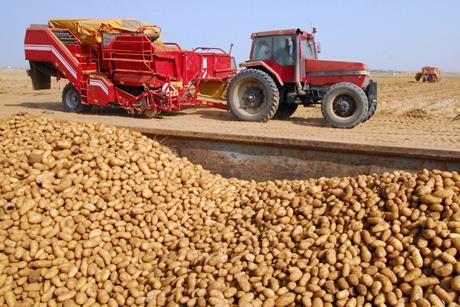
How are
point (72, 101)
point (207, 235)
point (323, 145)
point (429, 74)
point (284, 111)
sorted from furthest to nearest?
1. point (429, 74)
2. point (72, 101)
3. point (284, 111)
4. point (323, 145)
5. point (207, 235)

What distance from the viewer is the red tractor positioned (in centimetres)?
795

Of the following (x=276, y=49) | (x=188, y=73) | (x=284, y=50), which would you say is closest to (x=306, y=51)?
(x=284, y=50)

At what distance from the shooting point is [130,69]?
8.77m

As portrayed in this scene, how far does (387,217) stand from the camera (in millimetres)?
3705

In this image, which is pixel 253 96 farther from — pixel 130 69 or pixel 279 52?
pixel 130 69

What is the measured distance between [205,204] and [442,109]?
35.5 ft

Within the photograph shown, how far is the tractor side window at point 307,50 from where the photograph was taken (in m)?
8.47

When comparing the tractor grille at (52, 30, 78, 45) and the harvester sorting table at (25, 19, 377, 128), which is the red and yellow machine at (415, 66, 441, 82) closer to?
the harvester sorting table at (25, 19, 377, 128)

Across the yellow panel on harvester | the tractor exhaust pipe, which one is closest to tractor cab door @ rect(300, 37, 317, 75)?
the tractor exhaust pipe

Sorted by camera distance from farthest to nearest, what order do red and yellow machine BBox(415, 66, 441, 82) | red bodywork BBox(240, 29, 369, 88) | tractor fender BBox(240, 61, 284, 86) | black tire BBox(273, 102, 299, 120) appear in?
1. red and yellow machine BBox(415, 66, 441, 82)
2. black tire BBox(273, 102, 299, 120)
3. tractor fender BBox(240, 61, 284, 86)
4. red bodywork BBox(240, 29, 369, 88)

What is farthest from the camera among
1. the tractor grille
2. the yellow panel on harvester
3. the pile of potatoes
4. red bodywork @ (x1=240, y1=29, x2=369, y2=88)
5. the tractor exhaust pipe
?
the tractor grille

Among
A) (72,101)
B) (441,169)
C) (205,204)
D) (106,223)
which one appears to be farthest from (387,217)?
(72,101)

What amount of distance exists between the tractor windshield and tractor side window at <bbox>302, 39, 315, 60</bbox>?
0.24m

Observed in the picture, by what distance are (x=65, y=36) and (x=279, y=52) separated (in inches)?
197
